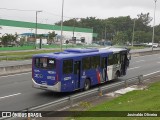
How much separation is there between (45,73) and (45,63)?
59cm

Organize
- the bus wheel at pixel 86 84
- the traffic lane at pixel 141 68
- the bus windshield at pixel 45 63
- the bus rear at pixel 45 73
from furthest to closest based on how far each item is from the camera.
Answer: the traffic lane at pixel 141 68 → the bus wheel at pixel 86 84 → the bus windshield at pixel 45 63 → the bus rear at pixel 45 73

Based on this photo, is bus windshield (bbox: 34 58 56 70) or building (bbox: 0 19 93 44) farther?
building (bbox: 0 19 93 44)

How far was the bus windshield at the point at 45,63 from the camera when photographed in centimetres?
1815

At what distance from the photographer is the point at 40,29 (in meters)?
107

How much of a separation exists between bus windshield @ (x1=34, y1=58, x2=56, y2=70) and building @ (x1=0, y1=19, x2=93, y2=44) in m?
71.9

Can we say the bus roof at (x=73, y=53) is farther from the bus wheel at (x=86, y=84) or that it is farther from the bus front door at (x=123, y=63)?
the bus front door at (x=123, y=63)

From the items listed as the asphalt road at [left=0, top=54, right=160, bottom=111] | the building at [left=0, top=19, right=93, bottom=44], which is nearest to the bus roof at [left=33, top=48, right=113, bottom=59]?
the asphalt road at [left=0, top=54, right=160, bottom=111]

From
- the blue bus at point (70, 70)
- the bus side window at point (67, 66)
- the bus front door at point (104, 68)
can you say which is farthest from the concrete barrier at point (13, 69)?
the bus side window at point (67, 66)

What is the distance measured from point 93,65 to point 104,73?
179 centimetres

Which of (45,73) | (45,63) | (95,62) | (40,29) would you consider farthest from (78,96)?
(40,29)

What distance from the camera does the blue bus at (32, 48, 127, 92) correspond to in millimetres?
17991

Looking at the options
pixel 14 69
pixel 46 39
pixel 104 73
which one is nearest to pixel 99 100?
pixel 104 73

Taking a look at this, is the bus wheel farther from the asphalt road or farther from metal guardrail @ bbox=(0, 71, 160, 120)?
the asphalt road

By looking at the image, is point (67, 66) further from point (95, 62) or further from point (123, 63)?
point (123, 63)
